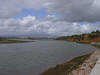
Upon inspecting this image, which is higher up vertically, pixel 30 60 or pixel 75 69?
pixel 75 69

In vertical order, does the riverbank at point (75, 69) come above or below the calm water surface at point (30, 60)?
above

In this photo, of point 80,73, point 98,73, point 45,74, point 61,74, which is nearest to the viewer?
point 98,73

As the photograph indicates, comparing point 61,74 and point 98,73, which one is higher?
point 98,73

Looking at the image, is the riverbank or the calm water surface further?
the calm water surface

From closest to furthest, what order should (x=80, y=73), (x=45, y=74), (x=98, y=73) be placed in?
(x=98, y=73) → (x=80, y=73) → (x=45, y=74)

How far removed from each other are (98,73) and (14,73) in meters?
9.29

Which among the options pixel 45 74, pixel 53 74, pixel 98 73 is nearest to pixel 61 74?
pixel 53 74

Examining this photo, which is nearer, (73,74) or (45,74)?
(73,74)

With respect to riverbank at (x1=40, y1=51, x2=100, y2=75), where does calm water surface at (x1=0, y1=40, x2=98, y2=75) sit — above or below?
below

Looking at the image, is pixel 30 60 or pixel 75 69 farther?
pixel 30 60

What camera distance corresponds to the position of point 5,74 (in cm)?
1390

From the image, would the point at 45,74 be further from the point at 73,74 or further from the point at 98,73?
the point at 98,73

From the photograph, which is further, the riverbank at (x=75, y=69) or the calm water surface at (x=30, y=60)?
the calm water surface at (x=30, y=60)

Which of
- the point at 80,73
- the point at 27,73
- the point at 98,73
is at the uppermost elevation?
the point at 98,73
